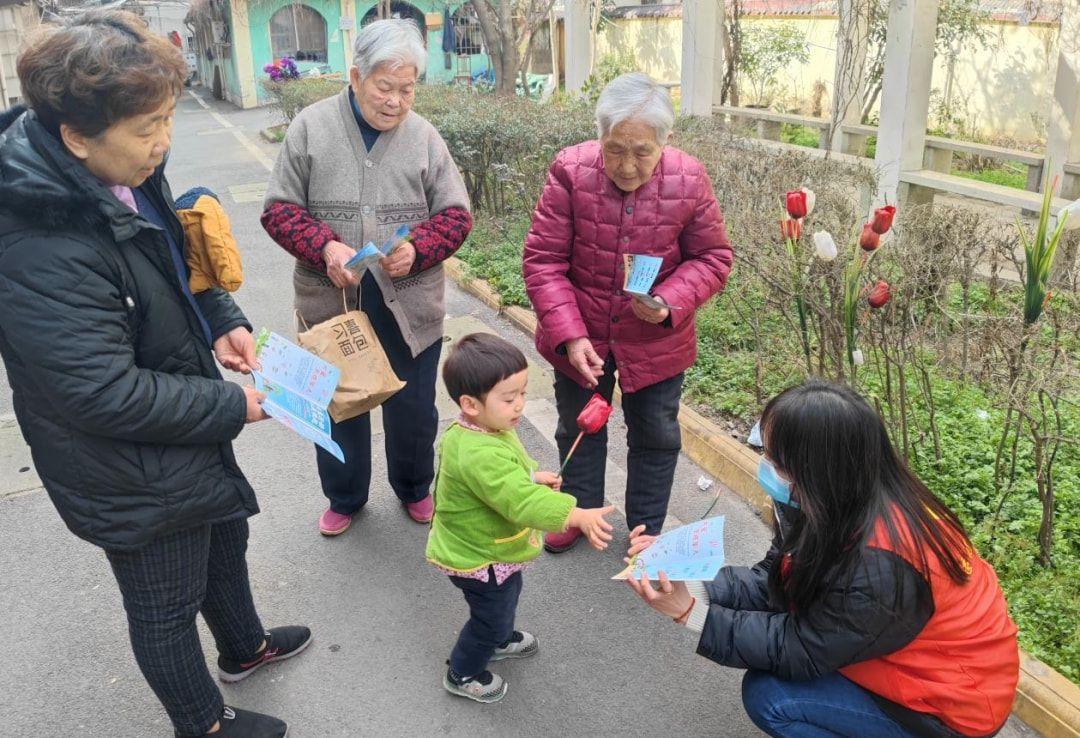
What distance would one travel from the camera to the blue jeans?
2080 mm

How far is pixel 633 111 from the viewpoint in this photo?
263 cm

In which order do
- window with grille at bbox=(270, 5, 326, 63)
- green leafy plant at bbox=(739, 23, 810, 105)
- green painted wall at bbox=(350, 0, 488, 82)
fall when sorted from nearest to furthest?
1. green leafy plant at bbox=(739, 23, 810, 105)
2. window with grille at bbox=(270, 5, 326, 63)
3. green painted wall at bbox=(350, 0, 488, 82)

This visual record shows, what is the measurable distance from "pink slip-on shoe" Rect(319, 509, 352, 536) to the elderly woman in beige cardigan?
42cm

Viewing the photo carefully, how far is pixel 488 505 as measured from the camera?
2408 mm

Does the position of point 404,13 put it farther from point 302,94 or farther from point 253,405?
point 253,405

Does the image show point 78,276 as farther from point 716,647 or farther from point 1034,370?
point 1034,370

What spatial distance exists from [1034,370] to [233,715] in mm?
2737

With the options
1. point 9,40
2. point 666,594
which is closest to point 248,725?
point 666,594

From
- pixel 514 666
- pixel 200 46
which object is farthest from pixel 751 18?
pixel 200 46

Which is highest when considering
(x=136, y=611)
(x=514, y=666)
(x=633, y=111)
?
(x=633, y=111)

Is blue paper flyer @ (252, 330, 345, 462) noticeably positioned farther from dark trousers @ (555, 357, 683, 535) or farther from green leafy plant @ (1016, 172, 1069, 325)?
green leafy plant @ (1016, 172, 1069, 325)

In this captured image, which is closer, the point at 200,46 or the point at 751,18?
the point at 751,18

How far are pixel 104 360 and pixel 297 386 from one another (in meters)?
0.55

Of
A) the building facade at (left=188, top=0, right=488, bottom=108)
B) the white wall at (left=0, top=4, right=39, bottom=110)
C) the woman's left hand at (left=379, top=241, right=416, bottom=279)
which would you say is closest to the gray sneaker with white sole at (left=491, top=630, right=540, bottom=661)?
the woman's left hand at (left=379, top=241, right=416, bottom=279)
